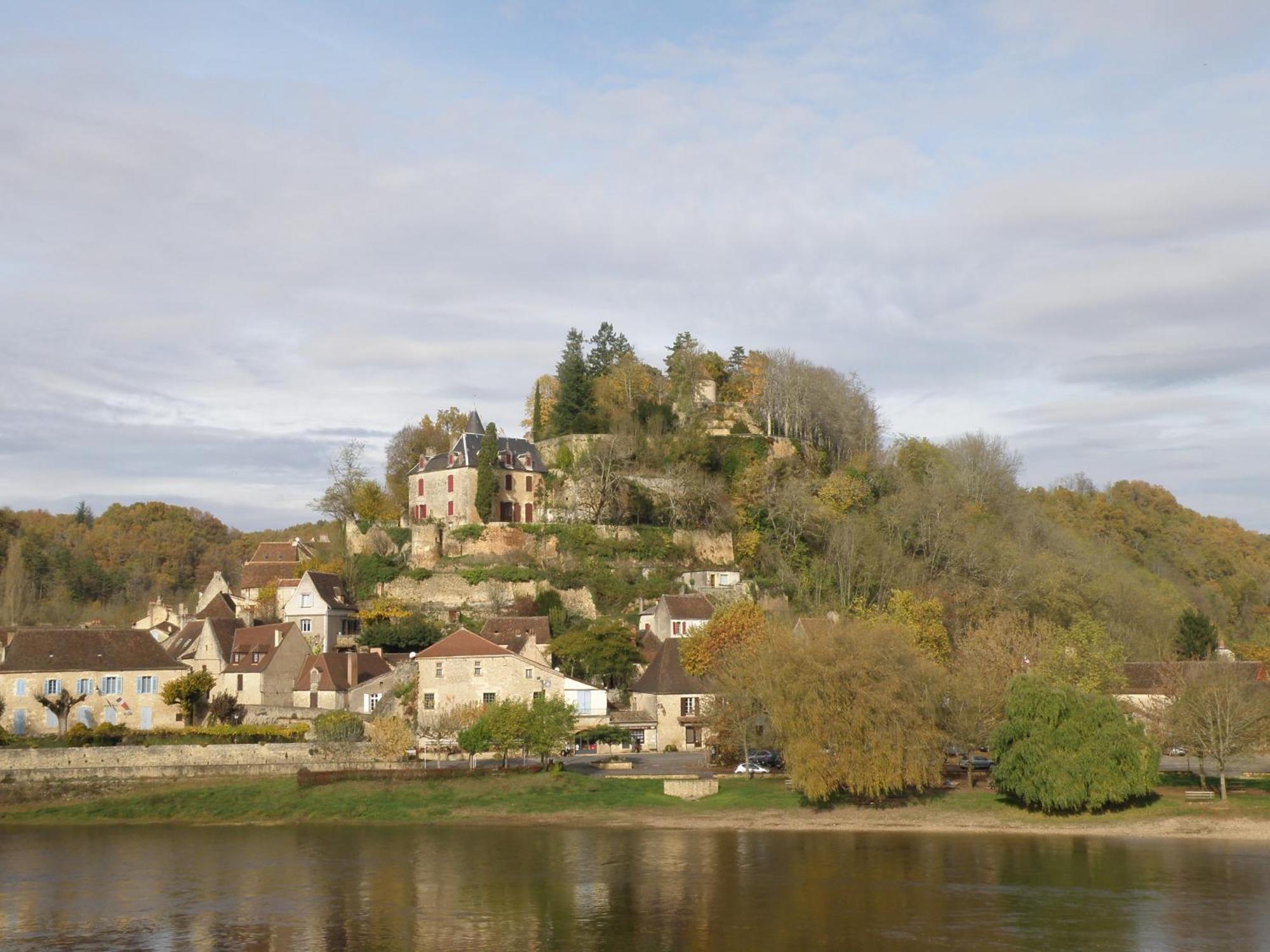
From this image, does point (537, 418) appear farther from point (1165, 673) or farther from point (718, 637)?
point (1165, 673)

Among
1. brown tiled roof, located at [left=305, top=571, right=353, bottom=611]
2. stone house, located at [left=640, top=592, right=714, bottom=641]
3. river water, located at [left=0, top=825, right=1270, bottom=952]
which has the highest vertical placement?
brown tiled roof, located at [left=305, top=571, right=353, bottom=611]

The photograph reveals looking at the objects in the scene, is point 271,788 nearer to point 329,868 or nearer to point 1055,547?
point 329,868

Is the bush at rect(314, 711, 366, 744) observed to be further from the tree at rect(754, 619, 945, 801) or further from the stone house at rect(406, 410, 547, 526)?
the stone house at rect(406, 410, 547, 526)

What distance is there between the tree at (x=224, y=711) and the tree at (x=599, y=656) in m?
14.7

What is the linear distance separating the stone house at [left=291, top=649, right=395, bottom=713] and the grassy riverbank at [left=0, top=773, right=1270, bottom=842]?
8.77 meters

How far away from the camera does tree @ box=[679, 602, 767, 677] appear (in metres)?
52.5

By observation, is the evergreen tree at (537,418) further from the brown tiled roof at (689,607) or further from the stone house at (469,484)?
the brown tiled roof at (689,607)

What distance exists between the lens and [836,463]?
83375 millimetres

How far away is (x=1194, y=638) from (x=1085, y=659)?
716 inches

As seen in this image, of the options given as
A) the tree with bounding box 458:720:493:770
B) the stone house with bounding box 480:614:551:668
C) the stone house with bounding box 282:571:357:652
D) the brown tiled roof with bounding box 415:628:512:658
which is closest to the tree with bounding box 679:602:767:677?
the stone house with bounding box 480:614:551:668

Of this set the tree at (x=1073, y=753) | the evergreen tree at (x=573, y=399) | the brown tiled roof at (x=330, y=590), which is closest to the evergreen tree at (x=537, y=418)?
the evergreen tree at (x=573, y=399)

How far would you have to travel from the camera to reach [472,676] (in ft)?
167

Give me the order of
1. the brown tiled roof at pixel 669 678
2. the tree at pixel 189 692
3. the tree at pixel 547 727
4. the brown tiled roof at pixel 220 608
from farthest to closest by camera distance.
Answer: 1. the brown tiled roof at pixel 220 608
2. the brown tiled roof at pixel 669 678
3. the tree at pixel 189 692
4. the tree at pixel 547 727

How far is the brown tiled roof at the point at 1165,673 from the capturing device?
4566 cm
